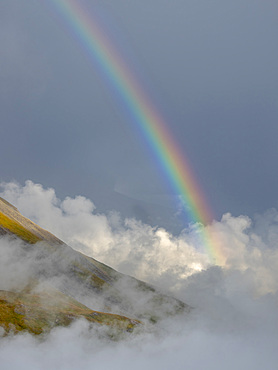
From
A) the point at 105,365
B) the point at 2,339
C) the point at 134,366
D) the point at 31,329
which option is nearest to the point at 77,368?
the point at 105,365

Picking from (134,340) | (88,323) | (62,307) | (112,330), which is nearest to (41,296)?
(62,307)

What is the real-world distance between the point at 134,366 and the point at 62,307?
64.9m

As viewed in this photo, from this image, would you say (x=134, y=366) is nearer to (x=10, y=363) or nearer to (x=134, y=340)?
(x=134, y=340)

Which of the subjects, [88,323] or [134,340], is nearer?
[88,323]

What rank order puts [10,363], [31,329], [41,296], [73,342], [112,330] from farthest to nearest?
[41,296] < [112,330] < [73,342] < [31,329] < [10,363]

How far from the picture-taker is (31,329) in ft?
465

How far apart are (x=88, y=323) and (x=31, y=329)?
129ft

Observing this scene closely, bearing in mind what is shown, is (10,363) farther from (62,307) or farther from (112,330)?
(112,330)

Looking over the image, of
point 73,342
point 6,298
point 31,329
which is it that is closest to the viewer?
point 31,329

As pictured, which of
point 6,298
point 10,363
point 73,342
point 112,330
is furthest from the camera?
point 112,330

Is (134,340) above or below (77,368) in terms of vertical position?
above

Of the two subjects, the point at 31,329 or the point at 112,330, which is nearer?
the point at 31,329

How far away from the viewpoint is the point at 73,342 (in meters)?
153

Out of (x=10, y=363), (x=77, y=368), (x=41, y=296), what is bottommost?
(x=10, y=363)
